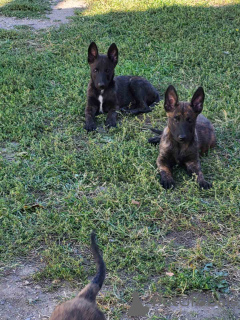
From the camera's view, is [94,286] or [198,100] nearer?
[94,286]

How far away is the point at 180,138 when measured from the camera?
208 inches

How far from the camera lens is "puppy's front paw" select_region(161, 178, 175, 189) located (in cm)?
513

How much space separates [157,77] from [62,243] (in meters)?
4.49

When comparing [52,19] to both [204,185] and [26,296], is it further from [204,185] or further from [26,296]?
[26,296]

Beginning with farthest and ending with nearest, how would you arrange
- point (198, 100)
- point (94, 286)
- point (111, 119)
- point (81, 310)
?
point (111, 119), point (198, 100), point (94, 286), point (81, 310)

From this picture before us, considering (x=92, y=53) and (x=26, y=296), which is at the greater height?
(x=92, y=53)

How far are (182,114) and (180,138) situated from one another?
0.28 metres

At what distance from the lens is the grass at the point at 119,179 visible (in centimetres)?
403

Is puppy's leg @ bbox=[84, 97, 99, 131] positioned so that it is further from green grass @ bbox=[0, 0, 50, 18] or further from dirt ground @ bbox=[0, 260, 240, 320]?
green grass @ bbox=[0, 0, 50, 18]

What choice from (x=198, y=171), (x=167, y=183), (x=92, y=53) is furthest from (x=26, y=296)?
(x=92, y=53)

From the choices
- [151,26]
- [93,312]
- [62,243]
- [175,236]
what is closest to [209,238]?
[175,236]

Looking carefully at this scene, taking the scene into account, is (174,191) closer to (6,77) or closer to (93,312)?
(93,312)

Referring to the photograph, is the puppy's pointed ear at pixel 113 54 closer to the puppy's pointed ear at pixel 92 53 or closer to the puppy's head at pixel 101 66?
the puppy's head at pixel 101 66

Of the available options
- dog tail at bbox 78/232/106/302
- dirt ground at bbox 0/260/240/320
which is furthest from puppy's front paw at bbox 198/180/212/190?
dog tail at bbox 78/232/106/302
